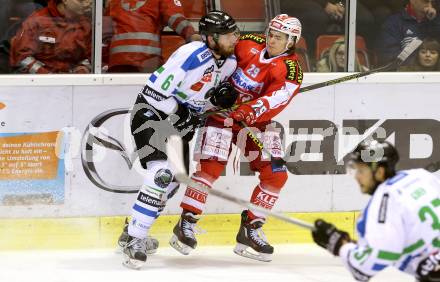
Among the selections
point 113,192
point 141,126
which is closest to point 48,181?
point 113,192

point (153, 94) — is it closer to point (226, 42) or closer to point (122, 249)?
point (226, 42)

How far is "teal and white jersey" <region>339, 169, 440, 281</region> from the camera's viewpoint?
3.58 metres

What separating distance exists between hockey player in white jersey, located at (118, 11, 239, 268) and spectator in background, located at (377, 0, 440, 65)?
1224 mm

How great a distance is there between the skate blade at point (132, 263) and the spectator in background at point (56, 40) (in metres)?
1.07

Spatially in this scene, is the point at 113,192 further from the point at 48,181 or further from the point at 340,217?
the point at 340,217

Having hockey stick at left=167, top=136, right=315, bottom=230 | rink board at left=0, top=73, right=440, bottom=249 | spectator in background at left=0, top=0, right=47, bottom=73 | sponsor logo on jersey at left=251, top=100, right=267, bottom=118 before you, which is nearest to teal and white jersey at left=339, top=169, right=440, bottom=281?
hockey stick at left=167, top=136, right=315, bottom=230

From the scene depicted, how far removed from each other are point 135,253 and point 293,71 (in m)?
1.18

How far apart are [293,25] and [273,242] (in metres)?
1.22

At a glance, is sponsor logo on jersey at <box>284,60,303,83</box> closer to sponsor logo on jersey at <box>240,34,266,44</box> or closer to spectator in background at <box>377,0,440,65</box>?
sponsor logo on jersey at <box>240,34,266,44</box>

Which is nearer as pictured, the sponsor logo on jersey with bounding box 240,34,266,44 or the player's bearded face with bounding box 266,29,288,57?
the player's bearded face with bounding box 266,29,288,57

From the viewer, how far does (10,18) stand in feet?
18.7

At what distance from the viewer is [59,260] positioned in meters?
5.55

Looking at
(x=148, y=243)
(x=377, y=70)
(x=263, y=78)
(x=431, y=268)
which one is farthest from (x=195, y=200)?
(x=431, y=268)

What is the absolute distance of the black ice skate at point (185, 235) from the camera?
18.4 ft
